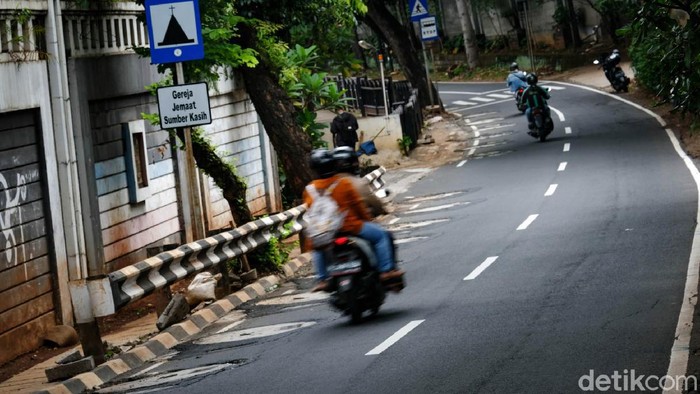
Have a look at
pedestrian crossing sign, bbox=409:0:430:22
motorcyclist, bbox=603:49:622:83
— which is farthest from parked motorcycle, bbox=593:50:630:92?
pedestrian crossing sign, bbox=409:0:430:22

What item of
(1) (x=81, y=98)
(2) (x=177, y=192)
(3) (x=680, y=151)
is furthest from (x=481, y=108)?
(1) (x=81, y=98)

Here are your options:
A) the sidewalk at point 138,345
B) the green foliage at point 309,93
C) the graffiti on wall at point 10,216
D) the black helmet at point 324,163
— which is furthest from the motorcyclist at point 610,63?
the black helmet at point 324,163

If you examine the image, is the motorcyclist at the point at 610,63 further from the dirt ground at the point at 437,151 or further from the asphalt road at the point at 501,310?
the asphalt road at the point at 501,310

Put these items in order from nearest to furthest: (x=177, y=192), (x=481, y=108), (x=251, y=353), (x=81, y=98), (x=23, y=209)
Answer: (x=251, y=353)
(x=23, y=209)
(x=81, y=98)
(x=177, y=192)
(x=481, y=108)

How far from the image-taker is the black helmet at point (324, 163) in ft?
42.6

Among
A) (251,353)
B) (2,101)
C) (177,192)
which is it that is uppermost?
(2,101)

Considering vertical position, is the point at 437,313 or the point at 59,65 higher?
the point at 59,65

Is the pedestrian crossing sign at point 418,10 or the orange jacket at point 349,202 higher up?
the pedestrian crossing sign at point 418,10

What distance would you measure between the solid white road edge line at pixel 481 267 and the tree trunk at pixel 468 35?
47.5 metres

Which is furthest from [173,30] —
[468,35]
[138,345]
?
[468,35]

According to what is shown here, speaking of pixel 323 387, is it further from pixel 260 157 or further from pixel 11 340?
pixel 260 157

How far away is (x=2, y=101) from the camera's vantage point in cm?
1481

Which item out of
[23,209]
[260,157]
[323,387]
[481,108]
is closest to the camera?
[323,387]

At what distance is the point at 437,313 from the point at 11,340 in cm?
522
